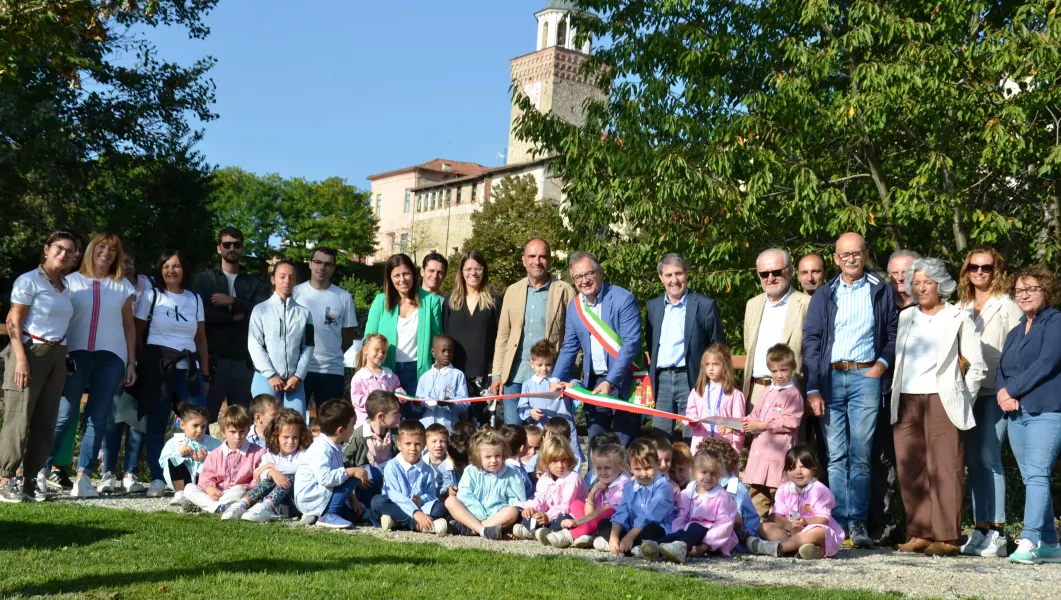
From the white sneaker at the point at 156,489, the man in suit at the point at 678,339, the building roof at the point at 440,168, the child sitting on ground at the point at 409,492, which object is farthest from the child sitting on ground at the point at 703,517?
the building roof at the point at 440,168

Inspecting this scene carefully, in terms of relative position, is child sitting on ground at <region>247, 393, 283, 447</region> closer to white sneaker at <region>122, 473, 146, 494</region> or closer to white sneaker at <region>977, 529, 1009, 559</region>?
white sneaker at <region>122, 473, 146, 494</region>

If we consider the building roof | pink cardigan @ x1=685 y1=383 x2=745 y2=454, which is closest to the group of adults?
pink cardigan @ x1=685 y1=383 x2=745 y2=454

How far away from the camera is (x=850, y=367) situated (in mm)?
8961

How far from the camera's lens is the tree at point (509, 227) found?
2235 inches

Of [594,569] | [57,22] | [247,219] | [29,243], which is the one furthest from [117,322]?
[247,219]

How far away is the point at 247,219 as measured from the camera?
99562mm

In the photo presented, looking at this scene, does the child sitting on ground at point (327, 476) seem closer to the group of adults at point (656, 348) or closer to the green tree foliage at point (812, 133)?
the group of adults at point (656, 348)

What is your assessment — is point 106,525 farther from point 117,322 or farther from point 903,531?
point 903,531

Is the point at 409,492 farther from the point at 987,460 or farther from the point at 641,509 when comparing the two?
the point at 987,460

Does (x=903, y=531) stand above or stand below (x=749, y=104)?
below

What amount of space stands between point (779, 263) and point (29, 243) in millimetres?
24276

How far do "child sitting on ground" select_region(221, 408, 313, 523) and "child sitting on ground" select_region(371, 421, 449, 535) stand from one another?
2.40 feet

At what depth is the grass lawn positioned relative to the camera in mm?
5863

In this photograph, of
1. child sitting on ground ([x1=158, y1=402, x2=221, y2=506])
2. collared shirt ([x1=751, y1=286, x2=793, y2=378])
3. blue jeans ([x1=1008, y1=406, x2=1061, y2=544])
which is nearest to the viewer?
blue jeans ([x1=1008, y1=406, x2=1061, y2=544])
